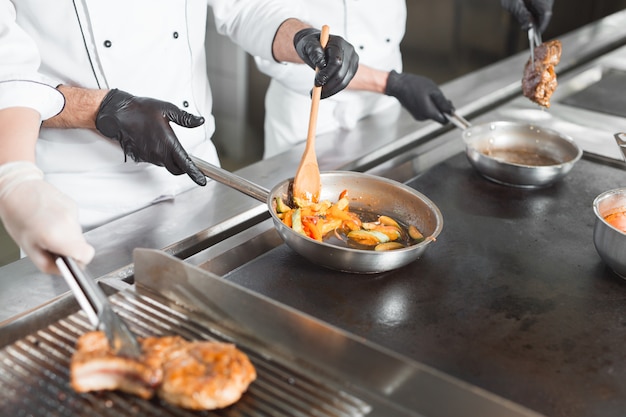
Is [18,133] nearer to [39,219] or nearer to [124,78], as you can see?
[39,219]

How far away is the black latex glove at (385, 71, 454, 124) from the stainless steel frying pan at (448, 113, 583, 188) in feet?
0.14

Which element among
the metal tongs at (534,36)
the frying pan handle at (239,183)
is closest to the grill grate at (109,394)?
the frying pan handle at (239,183)

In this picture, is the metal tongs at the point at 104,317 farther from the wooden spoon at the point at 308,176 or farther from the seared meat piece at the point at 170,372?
the wooden spoon at the point at 308,176

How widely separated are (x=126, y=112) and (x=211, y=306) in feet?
2.15

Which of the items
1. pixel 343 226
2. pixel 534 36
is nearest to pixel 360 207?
pixel 343 226

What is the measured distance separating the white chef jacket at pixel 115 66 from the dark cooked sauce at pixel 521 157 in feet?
2.56

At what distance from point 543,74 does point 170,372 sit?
1713mm

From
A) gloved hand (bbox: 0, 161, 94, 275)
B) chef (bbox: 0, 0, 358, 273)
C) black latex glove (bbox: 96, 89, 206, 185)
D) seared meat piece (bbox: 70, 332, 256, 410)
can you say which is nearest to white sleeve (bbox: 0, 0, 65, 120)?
chef (bbox: 0, 0, 358, 273)

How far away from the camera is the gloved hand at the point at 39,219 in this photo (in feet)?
4.03

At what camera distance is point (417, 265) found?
1.63 metres

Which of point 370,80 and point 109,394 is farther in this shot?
point 370,80

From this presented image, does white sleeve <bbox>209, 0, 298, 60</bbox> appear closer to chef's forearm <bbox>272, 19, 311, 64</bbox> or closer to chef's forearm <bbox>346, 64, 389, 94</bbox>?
chef's forearm <bbox>272, 19, 311, 64</bbox>

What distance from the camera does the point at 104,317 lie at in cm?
115

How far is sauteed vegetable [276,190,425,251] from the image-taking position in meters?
1.62
